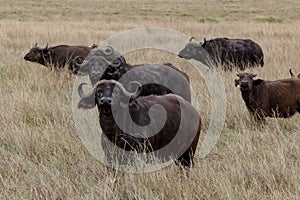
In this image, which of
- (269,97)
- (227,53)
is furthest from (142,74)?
(227,53)

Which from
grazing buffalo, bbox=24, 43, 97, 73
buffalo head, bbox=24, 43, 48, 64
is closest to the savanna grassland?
grazing buffalo, bbox=24, 43, 97, 73

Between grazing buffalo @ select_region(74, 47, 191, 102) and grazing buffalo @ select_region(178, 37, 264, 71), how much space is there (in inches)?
191

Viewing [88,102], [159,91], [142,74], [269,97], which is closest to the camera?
[88,102]

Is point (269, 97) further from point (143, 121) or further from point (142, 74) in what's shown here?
point (143, 121)

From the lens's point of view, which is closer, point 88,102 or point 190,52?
point 88,102

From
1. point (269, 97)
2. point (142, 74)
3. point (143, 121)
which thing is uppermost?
point (143, 121)

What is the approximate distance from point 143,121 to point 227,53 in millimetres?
8862

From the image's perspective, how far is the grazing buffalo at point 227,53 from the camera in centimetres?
1238

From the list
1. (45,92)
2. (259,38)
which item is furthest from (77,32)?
(45,92)

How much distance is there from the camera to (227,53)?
1291 cm

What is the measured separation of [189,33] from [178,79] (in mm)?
11879

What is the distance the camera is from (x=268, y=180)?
4.29 metres

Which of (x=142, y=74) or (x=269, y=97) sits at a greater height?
(x=142, y=74)

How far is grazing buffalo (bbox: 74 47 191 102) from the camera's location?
689 cm
